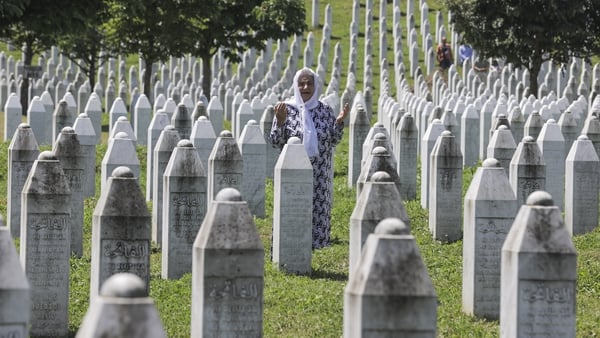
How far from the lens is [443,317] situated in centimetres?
1130

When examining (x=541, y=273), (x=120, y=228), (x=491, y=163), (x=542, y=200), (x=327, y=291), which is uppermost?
(x=491, y=163)

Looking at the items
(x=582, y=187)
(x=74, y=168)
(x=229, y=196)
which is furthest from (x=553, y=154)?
(x=229, y=196)

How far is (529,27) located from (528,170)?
19864mm

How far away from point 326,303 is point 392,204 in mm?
1698

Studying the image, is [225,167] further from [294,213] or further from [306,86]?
[294,213]

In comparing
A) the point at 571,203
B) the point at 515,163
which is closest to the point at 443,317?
the point at 515,163

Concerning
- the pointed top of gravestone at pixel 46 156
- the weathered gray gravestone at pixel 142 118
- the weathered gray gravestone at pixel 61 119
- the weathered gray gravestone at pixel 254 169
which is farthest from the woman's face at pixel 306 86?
the weathered gray gravestone at pixel 142 118

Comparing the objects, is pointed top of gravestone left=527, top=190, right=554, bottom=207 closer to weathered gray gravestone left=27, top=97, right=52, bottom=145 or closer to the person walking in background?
weathered gray gravestone left=27, top=97, right=52, bottom=145

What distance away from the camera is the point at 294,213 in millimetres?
13664

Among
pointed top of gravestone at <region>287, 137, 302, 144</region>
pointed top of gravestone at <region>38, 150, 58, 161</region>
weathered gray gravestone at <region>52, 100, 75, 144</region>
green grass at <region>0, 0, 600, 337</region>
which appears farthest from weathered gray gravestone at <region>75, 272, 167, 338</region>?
weathered gray gravestone at <region>52, 100, 75, 144</region>

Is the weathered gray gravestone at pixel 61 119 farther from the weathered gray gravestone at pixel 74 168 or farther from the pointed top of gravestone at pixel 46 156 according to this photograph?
→ the pointed top of gravestone at pixel 46 156

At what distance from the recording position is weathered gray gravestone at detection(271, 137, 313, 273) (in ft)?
44.5

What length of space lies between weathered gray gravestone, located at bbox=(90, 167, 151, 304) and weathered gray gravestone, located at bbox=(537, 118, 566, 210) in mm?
7838

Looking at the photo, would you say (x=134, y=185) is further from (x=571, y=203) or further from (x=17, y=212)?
(x=571, y=203)
